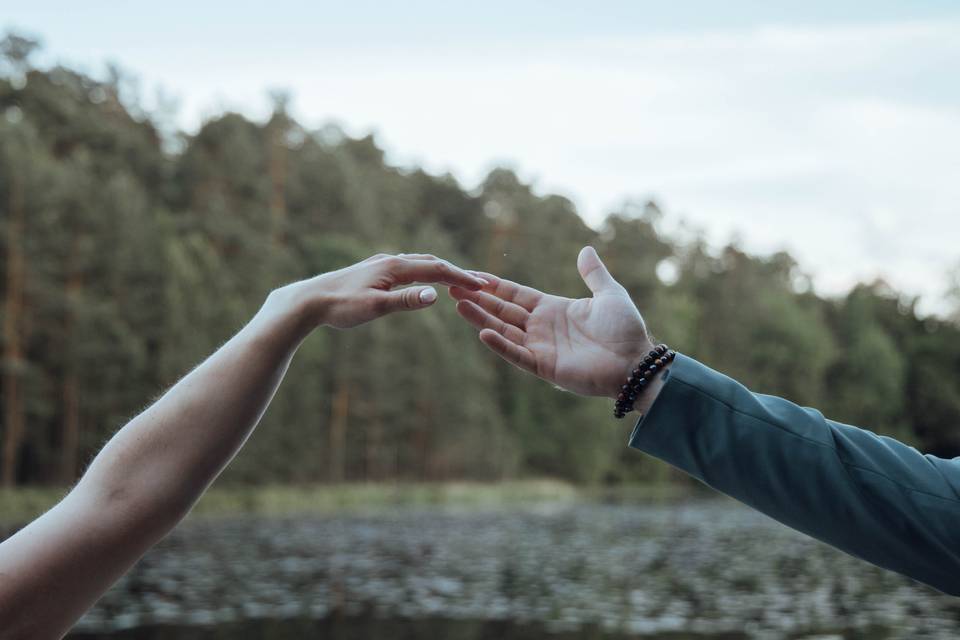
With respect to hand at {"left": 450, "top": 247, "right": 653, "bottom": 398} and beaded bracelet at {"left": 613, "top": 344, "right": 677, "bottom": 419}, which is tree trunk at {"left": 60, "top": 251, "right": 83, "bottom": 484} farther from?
beaded bracelet at {"left": 613, "top": 344, "right": 677, "bottom": 419}

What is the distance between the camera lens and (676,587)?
15.9 meters

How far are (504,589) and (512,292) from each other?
14.1 meters

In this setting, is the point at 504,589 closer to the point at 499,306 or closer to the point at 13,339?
the point at 499,306

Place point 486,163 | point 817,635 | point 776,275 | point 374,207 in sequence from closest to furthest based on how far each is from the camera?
point 817,635, point 374,207, point 486,163, point 776,275

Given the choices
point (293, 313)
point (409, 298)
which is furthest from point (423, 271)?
point (293, 313)

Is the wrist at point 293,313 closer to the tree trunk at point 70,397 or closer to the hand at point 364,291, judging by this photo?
the hand at point 364,291

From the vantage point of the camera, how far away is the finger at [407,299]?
129cm

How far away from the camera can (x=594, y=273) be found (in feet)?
5.34

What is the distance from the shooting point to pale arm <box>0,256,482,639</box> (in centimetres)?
116

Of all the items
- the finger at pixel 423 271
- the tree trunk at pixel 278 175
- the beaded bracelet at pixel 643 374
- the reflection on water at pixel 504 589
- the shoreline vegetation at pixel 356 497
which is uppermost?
the tree trunk at pixel 278 175

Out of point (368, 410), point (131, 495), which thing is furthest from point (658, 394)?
point (368, 410)

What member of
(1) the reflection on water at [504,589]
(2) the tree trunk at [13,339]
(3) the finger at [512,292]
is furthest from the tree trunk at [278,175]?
(3) the finger at [512,292]

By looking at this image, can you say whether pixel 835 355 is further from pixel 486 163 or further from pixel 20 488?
Answer: pixel 20 488

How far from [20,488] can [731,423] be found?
108ft
